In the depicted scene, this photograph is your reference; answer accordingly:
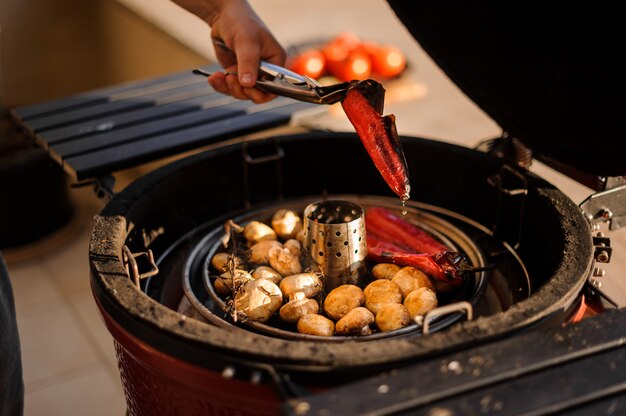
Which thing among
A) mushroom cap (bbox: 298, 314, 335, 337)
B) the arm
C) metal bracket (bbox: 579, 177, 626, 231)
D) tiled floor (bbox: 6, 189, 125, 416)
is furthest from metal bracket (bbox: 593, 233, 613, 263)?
tiled floor (bbox: 6, 189, 125, 416)

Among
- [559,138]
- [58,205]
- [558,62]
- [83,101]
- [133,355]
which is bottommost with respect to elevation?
[58,205]

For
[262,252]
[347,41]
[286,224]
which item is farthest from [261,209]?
[347,41]

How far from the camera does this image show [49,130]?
2.19 meters

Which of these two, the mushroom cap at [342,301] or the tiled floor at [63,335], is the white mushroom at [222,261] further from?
the tiled floor at [63,335]

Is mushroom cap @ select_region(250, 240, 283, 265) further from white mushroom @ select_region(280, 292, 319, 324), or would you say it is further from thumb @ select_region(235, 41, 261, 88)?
thumb @ select_region(235, 41, 261, 88)

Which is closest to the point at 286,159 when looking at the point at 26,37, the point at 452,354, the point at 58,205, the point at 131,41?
the point at 452,354

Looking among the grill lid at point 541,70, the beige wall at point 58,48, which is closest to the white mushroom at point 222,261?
the grill lid at point 541,70

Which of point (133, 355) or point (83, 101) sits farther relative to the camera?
point (83, 101)

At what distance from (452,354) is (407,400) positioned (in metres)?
0.15

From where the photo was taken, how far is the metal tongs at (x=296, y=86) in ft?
4.83

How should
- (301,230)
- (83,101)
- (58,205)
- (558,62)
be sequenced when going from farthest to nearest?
(58,205), (83,101), (301,230), (558,62)

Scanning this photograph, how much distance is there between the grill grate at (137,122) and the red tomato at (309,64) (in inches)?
43.7

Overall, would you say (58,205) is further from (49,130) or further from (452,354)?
(452,354)

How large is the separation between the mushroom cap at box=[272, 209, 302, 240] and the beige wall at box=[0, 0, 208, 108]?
2.85 meters
